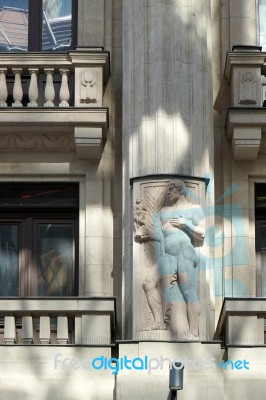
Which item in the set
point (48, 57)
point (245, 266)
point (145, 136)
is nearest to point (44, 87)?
point (48, 57)

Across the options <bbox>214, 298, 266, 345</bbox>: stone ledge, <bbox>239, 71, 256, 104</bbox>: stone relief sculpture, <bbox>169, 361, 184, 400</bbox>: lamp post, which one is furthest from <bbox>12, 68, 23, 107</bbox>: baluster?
<bbox>169, 361, 184, 400</bbox>: lamp post

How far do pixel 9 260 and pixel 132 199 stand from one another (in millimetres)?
2980

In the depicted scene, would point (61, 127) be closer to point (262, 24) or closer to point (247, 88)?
point (247, 88)

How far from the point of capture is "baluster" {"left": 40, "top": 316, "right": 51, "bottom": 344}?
2653cm

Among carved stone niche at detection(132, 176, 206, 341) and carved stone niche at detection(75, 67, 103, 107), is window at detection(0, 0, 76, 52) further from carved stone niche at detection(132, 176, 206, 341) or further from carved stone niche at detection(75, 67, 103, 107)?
carved stone niche at detection(132, 176, 206, 341)

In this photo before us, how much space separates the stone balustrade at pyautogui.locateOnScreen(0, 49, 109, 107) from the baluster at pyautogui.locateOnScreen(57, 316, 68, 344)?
3984mm

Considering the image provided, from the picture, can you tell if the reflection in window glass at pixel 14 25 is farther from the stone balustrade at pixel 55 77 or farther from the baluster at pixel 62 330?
the baluster at pixel 62 330

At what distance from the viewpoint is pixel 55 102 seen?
29031 mm

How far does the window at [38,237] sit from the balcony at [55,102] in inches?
31.5

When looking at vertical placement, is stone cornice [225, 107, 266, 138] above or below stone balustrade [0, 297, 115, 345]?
above

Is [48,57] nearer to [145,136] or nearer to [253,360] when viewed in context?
[145,136]

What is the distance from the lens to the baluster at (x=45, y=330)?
87.0 ft

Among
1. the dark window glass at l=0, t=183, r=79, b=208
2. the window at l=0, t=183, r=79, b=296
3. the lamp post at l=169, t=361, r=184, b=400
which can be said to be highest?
the dark window glass at l=0, t=183, r=79, b=208

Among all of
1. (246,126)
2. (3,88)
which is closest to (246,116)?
(246,126)
